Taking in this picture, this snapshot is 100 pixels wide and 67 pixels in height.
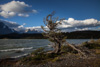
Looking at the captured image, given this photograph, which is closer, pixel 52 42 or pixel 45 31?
pixel 45 31

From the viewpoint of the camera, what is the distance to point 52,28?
52.5 feet

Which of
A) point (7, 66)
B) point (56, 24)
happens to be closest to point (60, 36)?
point (56, 24)

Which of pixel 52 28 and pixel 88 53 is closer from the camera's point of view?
pixel 88 53

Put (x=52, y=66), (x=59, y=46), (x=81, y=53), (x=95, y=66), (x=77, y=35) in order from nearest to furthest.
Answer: (x=95, y=66), (x=52, y=66), (x=81, y=53), (x=59, y=46), (x=77, y=35)

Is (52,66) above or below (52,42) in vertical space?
below

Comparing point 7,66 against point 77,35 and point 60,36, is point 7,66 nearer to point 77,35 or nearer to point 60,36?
point 60,36

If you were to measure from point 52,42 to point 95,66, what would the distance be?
9.64 m

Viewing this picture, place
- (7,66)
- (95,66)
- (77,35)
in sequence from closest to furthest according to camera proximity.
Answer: (95,66) → (7,66) → (77,35)

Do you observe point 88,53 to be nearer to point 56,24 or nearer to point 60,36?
point 60,36

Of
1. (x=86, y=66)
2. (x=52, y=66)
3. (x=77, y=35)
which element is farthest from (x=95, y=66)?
(x=77, y=35)

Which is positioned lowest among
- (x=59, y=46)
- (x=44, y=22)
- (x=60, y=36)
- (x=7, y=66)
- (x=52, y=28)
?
(x=7, y=66)

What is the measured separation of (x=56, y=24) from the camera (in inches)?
621

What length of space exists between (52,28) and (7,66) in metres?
8.66

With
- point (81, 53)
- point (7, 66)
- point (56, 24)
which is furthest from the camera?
point (56, 24)
